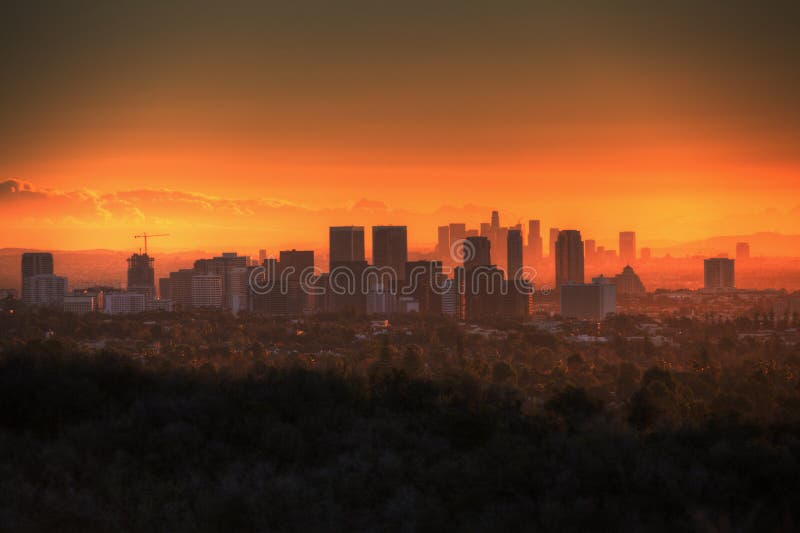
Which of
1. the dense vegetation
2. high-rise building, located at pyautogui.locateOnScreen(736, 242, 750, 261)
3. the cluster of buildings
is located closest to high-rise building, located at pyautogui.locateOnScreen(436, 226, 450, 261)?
the cluster of buildings

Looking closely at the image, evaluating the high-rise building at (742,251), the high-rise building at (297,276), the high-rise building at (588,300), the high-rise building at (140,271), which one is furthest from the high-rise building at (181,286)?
the high-rise building at (742,251)

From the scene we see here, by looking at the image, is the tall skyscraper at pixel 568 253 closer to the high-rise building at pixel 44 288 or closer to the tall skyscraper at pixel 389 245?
the tall skyscraper at pixel 389 245

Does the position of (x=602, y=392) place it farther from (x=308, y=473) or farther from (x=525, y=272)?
(x=525, y=272)

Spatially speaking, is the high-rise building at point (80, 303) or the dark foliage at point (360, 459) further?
the high-rise building at point (80, 303)

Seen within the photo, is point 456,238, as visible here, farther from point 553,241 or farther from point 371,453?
point 371,453

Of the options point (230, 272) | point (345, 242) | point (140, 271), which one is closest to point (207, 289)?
point (230, 272)

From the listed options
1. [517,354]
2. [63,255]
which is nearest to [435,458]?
[517,354]
